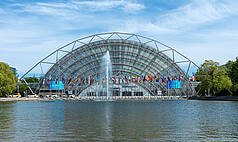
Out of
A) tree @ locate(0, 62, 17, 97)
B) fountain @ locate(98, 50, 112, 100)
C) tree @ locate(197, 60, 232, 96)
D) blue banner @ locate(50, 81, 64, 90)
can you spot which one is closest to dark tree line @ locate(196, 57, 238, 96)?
tree @ locate(197, 60, 232, 96)

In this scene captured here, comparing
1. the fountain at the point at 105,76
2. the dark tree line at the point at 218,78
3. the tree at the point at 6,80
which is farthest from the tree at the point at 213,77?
the tree at the point at 6,80

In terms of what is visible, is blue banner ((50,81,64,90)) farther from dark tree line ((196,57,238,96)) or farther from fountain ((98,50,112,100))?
dark tree line ((196,57,238,96))

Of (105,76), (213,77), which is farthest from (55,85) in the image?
(213,77)

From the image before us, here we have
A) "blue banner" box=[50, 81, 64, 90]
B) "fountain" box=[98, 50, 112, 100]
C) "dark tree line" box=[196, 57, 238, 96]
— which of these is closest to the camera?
"dark tree line" box=[196, 57, 238, 96]

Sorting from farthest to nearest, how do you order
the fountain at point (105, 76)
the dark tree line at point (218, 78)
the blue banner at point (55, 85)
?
the fountain at point (105, 76) < the blue banner at point (55, 85) < the dark tree line at point (218, 78)

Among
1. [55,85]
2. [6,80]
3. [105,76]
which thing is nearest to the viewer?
[6,80]

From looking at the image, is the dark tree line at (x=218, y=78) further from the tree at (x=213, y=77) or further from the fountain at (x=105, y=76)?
the fountain at (x=105, y=76)

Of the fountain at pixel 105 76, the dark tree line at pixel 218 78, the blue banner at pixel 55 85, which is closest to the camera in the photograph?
the dark tree line at pixel 218 78

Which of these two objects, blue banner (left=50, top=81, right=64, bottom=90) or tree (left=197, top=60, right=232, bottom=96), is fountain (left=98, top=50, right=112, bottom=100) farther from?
tree (left=197, top=60, right=232, bottom=96)

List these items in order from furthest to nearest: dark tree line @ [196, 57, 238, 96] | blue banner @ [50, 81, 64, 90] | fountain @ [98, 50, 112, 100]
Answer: fountain @ [98, 50, 112, 100] → blue banner @ [50, 81, 64, 90] → dark tree line @ [196, 57, 238, 96]

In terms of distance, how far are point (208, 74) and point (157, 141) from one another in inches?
3216

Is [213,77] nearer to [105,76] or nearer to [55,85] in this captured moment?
[105,76]

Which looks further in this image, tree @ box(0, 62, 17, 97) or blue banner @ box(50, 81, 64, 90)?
blue banner @ box(50, 81, 64, 90)

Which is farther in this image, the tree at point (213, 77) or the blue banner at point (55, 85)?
the blue banner at point (55, 85)
